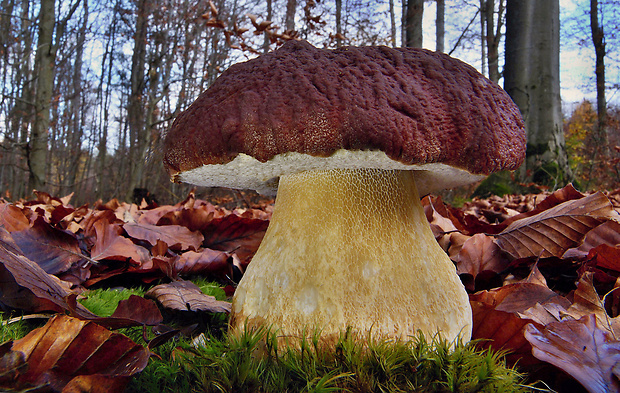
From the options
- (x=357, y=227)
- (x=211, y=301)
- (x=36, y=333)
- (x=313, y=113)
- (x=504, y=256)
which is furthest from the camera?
(x=504, y=256)

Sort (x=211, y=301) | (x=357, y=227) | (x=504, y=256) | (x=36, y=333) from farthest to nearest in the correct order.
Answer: (x=504, y=256) → (x=211, y=301) → (x=357, y=227) → (x=36, y=333)

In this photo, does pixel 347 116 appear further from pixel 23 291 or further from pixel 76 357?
pixel 23 291

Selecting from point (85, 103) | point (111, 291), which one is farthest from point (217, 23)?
point (85, 103)

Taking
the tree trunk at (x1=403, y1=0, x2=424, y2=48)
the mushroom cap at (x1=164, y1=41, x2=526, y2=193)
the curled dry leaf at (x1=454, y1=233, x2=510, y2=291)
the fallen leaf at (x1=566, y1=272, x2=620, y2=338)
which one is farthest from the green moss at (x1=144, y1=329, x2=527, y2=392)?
the tree trunk at (x1=403, y1=0, x2=424, y2=48)

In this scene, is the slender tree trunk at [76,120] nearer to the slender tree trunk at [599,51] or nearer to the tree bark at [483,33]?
the tree bark at [483,33]

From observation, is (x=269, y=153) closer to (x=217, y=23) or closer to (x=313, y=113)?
(x=313, y=113)
